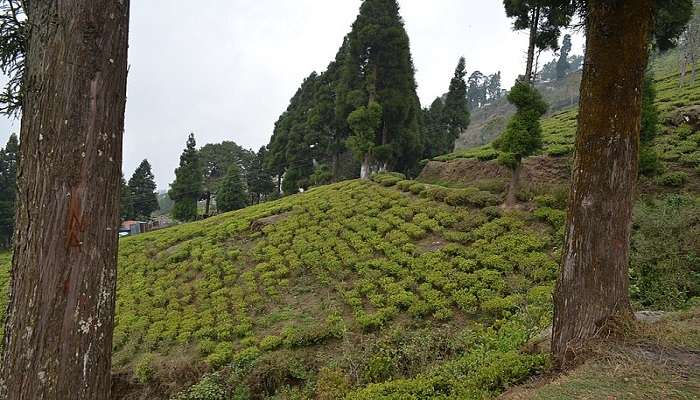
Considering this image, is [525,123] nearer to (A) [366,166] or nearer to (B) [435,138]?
(A) [366,166]

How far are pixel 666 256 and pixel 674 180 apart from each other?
4.92 metres

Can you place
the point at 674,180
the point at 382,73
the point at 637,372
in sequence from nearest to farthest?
the point at 637,372 < the point at 674,180 < the point at 382,73

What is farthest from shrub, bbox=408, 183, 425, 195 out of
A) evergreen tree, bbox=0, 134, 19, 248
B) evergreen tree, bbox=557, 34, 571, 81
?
evergreen tree, bbox=557, 34, 571, 81

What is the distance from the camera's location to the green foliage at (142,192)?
1738 inches

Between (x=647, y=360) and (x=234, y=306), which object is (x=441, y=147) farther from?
(x=647, y=360)

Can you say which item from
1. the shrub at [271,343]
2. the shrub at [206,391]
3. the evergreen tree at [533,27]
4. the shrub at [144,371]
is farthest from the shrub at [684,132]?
the shrub at [144,371]

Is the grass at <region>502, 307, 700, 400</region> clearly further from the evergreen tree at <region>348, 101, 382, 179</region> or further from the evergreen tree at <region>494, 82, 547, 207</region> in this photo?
the evergreen tree at <region>348, 101, 382, 179</region>

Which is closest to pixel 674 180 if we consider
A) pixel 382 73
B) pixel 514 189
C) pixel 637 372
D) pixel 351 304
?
pixel 514 189

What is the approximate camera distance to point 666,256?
7.67 meters

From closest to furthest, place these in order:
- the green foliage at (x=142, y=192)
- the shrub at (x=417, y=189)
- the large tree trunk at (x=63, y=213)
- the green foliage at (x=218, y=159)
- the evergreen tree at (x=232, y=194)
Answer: the large tree trunk at (x=63, y=213) → the shrub at (x=417, y=189) → the evergreen tree at (x=232, y=194) → the green foliage at (x=142, y=192) → the green foliage at (x=218, y=159)

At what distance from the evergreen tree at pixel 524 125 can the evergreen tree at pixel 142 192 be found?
138 ft

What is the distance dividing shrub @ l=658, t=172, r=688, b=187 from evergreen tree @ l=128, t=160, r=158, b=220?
4533 cm

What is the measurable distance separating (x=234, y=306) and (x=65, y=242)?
8.83 meters

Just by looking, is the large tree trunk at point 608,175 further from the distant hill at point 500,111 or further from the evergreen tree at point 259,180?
the distant hill at point 500,111
